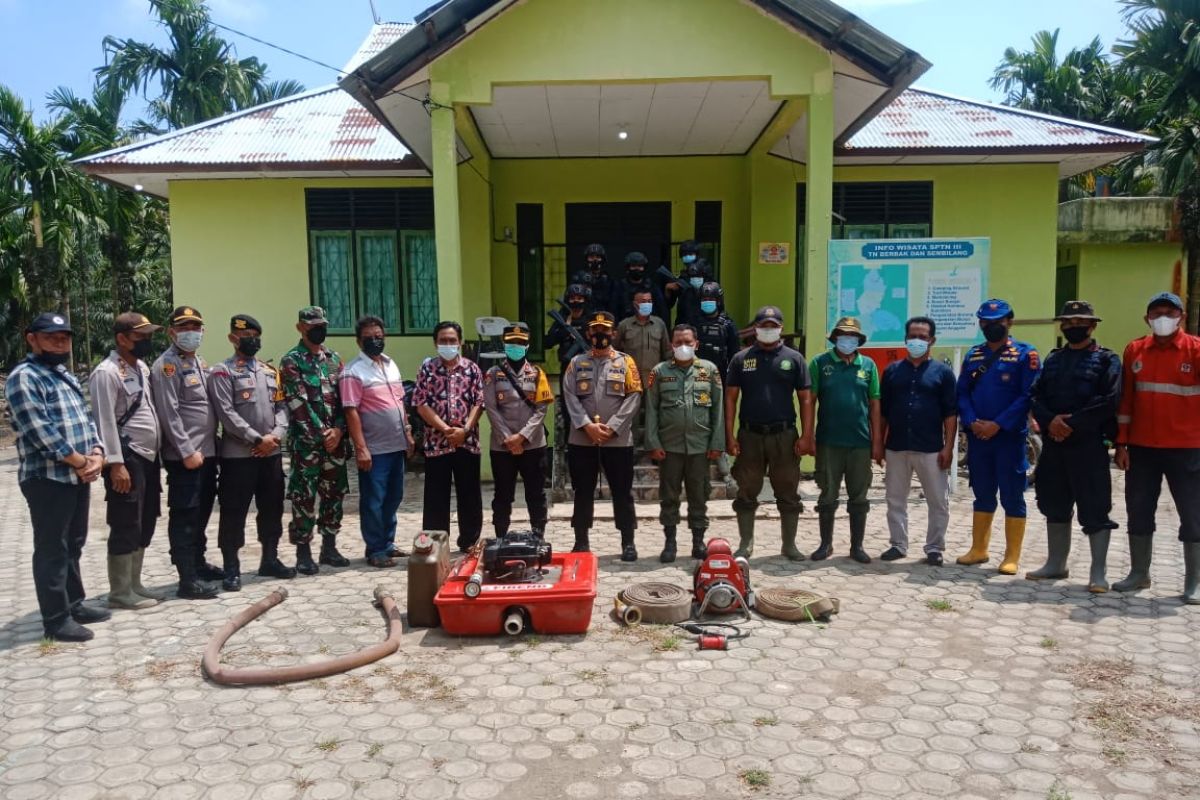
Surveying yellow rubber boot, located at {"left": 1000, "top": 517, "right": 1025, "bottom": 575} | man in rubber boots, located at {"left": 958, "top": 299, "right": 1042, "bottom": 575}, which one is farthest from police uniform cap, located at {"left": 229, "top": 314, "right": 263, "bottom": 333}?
yellow rubber boot, located at {"left": 1000, "top": 517, "right": 1025, "bottom": 575}

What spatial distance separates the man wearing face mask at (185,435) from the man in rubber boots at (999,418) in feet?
17.9

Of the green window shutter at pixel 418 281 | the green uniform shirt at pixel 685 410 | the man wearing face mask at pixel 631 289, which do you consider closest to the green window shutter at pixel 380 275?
the green window shutter at pixel 418 281

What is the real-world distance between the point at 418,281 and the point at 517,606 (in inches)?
317

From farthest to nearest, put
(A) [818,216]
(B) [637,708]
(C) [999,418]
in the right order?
(A) [818,216] < (C) [999,418] < (B) [637,708]

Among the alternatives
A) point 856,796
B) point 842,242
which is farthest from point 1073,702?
point 842,242

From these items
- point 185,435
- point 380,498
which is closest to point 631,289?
point 380,498

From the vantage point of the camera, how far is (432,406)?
245 inches

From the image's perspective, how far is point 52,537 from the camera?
4.75 meters

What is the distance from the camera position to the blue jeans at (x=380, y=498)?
20.7ft

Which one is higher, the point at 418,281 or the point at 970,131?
the point at 970,131

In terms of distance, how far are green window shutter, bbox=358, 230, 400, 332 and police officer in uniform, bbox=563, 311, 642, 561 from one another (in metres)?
6.27

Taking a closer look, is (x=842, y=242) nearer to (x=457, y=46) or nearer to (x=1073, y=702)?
(x=457, y=46)

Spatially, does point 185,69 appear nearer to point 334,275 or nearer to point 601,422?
point 334,275

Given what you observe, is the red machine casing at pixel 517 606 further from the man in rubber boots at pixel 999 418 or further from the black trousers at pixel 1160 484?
the black trousers at pixel 1160 484
